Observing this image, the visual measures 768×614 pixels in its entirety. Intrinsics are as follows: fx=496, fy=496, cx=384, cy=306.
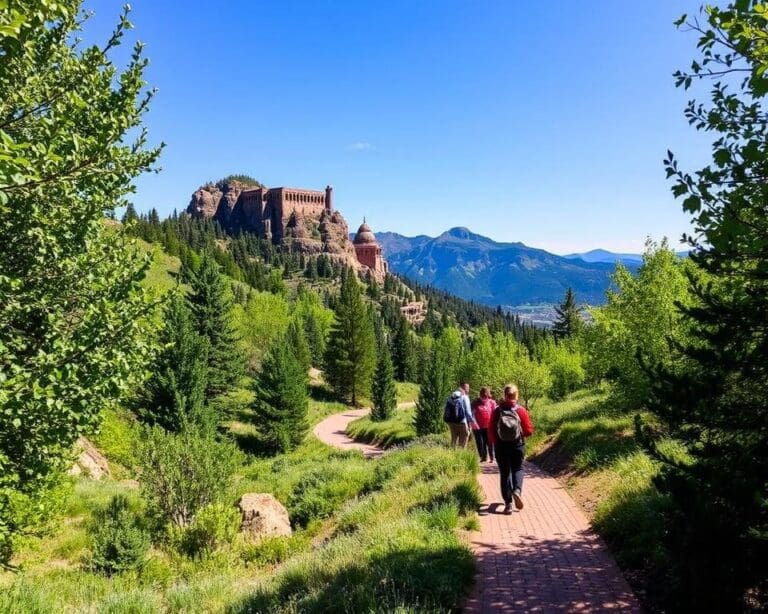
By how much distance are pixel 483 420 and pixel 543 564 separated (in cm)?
752

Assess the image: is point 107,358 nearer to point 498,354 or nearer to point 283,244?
point 498,354

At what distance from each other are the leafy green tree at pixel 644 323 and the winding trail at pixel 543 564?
676 centimetres

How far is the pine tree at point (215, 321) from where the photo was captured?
36281mm

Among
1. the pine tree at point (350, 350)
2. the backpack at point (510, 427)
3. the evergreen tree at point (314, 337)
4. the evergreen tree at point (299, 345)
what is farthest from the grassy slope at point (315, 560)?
the evergreen tree at point (314, 337)

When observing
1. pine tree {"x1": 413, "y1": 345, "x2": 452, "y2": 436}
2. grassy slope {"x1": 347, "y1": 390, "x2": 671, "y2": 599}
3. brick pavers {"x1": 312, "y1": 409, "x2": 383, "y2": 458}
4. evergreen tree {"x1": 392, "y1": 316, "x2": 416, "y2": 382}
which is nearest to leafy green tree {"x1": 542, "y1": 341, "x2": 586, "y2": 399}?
pine tree {"x1": 413, "y1": 345, "x2": 452, "y2": 436}

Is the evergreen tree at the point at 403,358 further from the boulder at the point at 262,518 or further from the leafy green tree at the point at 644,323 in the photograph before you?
the boulder at the point at 262,518

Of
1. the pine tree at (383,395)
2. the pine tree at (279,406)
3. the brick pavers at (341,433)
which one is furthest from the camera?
the pine tree at (383,395)

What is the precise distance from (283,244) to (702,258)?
184 meters

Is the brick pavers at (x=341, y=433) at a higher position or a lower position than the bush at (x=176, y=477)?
lower

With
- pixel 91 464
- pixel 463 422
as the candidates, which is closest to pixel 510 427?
pixel 463 422

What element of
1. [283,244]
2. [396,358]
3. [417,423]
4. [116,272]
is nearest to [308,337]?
[396,358]

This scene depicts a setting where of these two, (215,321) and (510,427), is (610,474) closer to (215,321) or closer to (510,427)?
(510,427)

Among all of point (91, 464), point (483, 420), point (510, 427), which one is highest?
point (510, 427)

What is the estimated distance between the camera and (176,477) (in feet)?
51.5
